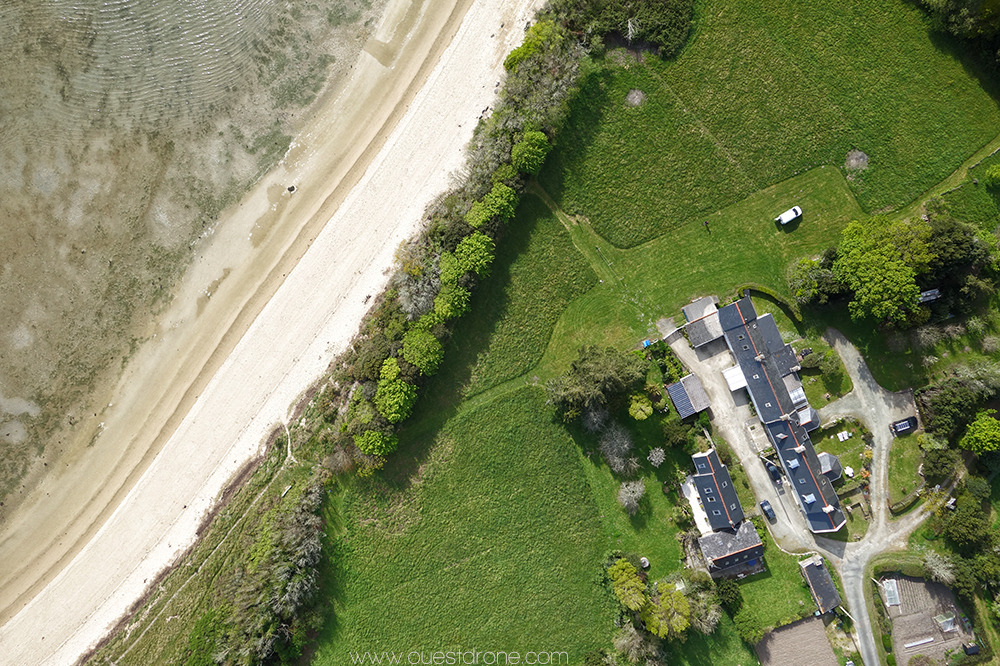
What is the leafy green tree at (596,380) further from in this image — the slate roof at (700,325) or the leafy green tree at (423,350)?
the leafy green tree at (423,350)

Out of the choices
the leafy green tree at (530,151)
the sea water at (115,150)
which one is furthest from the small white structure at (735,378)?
the sea water at (115,150)

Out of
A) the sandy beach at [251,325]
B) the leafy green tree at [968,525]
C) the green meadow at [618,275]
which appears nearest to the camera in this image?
the leafy green tree at [968,525]

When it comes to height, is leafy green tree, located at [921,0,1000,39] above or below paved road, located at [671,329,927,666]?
above

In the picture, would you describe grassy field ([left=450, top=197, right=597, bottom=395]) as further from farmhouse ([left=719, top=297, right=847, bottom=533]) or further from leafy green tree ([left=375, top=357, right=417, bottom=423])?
farmhouse ([left=719, top=297, right=847, bottom=533])

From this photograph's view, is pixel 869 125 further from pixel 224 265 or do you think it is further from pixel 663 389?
pixel 224 265

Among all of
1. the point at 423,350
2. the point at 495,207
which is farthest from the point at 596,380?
the point at 495,207

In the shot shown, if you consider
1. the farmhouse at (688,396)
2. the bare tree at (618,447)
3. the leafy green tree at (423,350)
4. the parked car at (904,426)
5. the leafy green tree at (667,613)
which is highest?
the leafy green tree at (423,350)

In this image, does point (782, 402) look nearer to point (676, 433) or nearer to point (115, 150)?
point (676, 433)

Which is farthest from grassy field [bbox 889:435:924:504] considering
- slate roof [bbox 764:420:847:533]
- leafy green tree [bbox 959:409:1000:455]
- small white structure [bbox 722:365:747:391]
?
small white structure [bbox 722:365:747:391]

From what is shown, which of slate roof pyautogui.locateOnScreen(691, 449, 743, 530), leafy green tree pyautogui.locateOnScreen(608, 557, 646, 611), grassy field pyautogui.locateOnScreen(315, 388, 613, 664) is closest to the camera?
leafy green tree pyautogui.locateOnScreen(608, 557, 646, 611)
